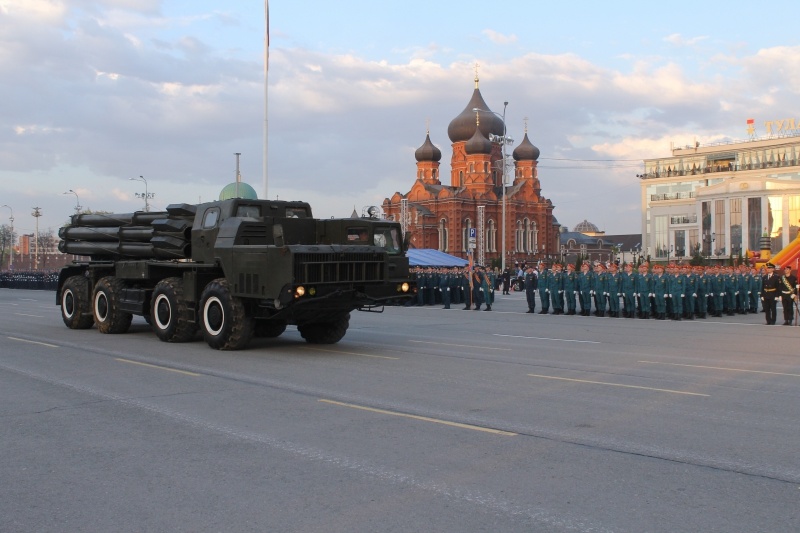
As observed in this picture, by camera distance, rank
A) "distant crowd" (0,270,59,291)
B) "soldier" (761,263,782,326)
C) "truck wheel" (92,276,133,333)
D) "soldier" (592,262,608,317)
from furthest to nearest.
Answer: "distant crowd" (0,270,59,291), "soldier" (592,262,608,317), "soldier" (761,263,782,326), "truck wheel" (92,276,133,333)

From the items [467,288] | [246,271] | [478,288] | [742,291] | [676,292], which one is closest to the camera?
[246,271]

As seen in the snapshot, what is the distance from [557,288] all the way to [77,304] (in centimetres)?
1497

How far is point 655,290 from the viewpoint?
926 inches

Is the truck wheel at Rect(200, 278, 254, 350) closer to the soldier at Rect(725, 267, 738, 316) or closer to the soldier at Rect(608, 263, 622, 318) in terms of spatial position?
the soldier at Rect(608, 263, 622, 318)

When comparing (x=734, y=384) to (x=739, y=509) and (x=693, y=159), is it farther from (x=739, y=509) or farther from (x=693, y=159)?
(x=693, y=159)

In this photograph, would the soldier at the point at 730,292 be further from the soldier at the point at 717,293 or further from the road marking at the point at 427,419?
the road marking at the point at 427,419

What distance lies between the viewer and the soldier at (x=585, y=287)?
24.8 m

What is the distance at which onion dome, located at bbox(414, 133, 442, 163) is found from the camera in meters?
94.2

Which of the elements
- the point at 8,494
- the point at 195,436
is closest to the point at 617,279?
the point at 195,436

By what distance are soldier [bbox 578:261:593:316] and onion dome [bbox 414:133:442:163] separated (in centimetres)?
7022

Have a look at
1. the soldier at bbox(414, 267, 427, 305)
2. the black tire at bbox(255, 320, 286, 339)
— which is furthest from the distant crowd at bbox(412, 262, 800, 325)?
the black tire at bbox(255, 320, 286, 339)

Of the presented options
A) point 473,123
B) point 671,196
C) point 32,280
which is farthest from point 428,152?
point 32,280

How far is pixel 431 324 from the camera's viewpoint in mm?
20875

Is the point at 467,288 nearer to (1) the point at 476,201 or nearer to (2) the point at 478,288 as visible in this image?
(2) the point at 478,288
